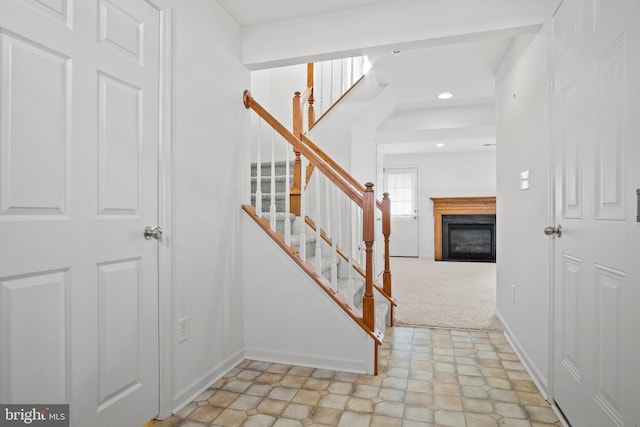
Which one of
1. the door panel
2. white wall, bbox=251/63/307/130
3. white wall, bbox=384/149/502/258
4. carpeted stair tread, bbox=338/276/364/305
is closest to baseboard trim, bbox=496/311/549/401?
carpeted stair tread, bbox=338/276/364/305

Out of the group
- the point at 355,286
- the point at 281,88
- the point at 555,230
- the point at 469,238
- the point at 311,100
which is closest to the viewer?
the point at 555,230

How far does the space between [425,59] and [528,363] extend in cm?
257

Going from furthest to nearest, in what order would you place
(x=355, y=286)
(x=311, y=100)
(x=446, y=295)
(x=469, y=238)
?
(x=469, y=238) < (x=446, y=295) < (x=311, y=100) < (x=355, y=286)

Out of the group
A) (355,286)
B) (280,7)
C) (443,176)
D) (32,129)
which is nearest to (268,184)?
(355,286)

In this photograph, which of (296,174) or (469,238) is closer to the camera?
(296,174)

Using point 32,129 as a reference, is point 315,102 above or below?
above

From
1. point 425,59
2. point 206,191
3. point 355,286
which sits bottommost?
point 355,286

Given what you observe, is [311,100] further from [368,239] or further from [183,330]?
[183,330]

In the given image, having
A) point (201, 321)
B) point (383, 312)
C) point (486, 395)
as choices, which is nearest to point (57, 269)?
point (201, 321)

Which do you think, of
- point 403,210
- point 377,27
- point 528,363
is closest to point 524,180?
point 528,363

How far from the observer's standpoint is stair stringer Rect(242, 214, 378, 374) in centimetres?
230

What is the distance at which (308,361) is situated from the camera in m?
2.38

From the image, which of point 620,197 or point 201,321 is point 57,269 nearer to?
point 201,321

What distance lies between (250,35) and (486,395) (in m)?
2.72
